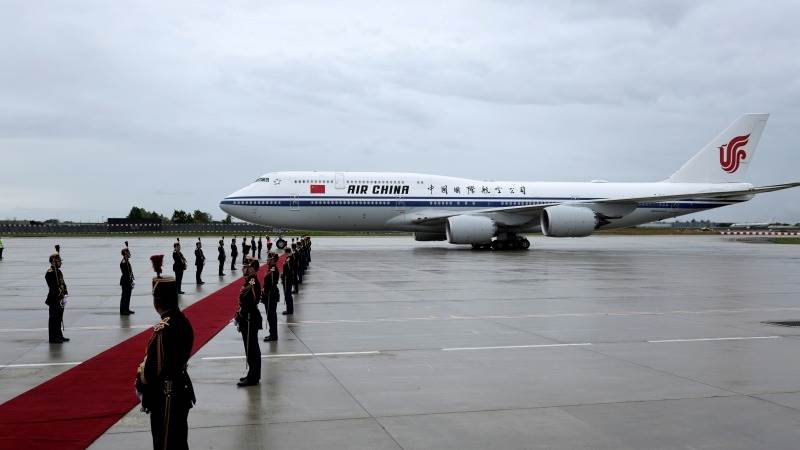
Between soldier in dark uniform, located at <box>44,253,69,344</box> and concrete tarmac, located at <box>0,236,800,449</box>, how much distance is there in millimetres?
255

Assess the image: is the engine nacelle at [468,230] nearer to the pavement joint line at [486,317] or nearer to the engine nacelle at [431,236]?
the engine nacelle at [431,236]

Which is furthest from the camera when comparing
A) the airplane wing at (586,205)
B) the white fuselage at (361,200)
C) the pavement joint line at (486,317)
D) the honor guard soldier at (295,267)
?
the white fuselage at (361,200)

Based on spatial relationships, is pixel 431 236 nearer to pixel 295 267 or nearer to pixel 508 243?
pixel 508 243

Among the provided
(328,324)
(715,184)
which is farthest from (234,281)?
(715,184)

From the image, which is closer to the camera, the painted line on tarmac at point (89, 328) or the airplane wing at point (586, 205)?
the painted line on tarmac at point (89, 328)

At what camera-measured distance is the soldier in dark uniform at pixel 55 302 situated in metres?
10.6

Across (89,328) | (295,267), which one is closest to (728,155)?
(295,267)

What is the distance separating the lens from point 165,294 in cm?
492

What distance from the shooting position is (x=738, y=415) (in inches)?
262

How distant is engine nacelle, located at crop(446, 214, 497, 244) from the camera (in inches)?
1417

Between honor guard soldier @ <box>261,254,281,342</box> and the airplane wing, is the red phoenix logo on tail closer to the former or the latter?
the airplane wing

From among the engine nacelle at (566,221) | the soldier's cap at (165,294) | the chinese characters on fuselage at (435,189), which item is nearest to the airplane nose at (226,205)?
the chinese characters on fuselage at (435,189)

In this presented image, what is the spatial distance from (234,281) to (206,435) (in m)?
16.1

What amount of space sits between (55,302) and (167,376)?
23.0ft
